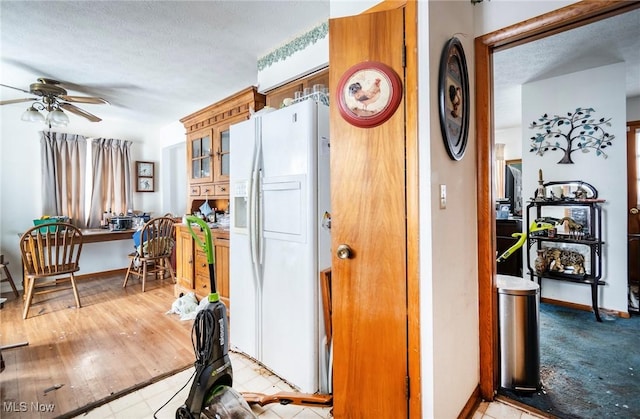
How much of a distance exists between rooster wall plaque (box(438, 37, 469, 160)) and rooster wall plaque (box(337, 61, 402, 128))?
0.21 metres

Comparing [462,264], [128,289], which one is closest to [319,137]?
[462,264]

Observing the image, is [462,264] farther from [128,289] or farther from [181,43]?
[128,289]

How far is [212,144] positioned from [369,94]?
280 cm

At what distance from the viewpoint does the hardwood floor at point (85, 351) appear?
1754 millimetres

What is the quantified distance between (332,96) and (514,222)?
3.32 meters

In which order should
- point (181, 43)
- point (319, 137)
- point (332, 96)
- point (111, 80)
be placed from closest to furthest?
point (332, 96), point (319, 137), point (181, 43), point (111, 80)

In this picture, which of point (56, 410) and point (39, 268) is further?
point (39, 268)

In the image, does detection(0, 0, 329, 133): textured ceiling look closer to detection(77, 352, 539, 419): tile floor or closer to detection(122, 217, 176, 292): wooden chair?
detection(122, 217, 176, 292): wooden chair

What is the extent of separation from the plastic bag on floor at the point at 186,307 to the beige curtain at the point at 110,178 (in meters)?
2.47

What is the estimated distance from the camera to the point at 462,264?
1513 millimetres

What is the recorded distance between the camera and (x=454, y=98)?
4.66ft

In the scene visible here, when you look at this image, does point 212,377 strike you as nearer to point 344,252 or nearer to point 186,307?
point 344,252

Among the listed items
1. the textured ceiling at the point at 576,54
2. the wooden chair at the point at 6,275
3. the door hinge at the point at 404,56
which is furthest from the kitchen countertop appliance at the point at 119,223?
the textured ceiling at the point at 576,54

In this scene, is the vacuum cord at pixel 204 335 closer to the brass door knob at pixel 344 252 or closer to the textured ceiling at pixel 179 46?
the brass door knob at pixel 344 252
